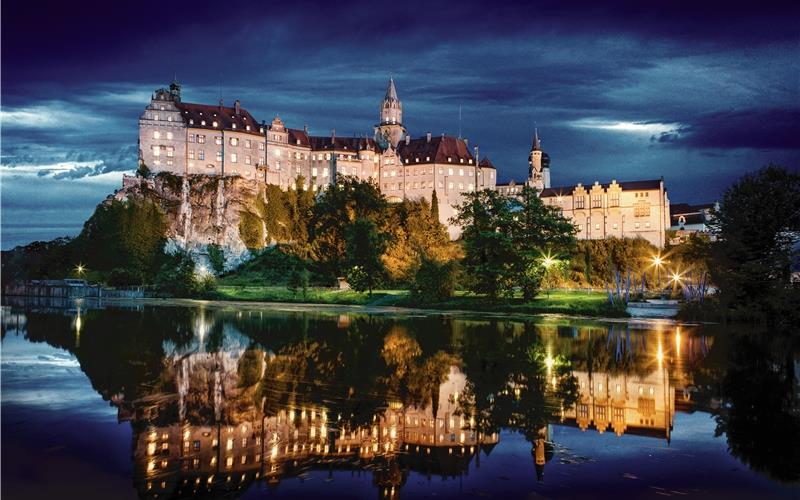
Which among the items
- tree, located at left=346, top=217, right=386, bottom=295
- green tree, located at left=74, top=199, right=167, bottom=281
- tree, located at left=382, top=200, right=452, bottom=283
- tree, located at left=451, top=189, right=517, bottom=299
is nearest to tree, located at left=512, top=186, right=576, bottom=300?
tree, located at left=451, top=189, right=517, bottom=299

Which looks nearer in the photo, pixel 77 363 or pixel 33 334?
pixel 77 363

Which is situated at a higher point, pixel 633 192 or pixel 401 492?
pixel 633 192

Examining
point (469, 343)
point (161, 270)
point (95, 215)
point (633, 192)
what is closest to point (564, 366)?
point (469, 343)

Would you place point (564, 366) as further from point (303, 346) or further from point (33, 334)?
point (33, 334)

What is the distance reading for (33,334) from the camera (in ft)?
109

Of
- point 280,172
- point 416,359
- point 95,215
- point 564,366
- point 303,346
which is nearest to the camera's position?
point 564,366

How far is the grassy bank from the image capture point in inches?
1879

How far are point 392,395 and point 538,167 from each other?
13077cm

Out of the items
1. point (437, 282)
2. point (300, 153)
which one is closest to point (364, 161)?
point (300, 153)

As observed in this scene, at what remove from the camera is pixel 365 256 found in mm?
66250

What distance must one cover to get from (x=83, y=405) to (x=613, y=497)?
12.4m

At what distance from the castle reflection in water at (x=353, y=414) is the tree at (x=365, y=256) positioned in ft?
127

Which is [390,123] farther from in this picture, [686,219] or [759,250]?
[759,250]

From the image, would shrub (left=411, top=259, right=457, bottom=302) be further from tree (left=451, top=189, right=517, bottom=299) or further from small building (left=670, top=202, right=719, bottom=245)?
small building (left=670, top=202, right=719, bottom=245)
